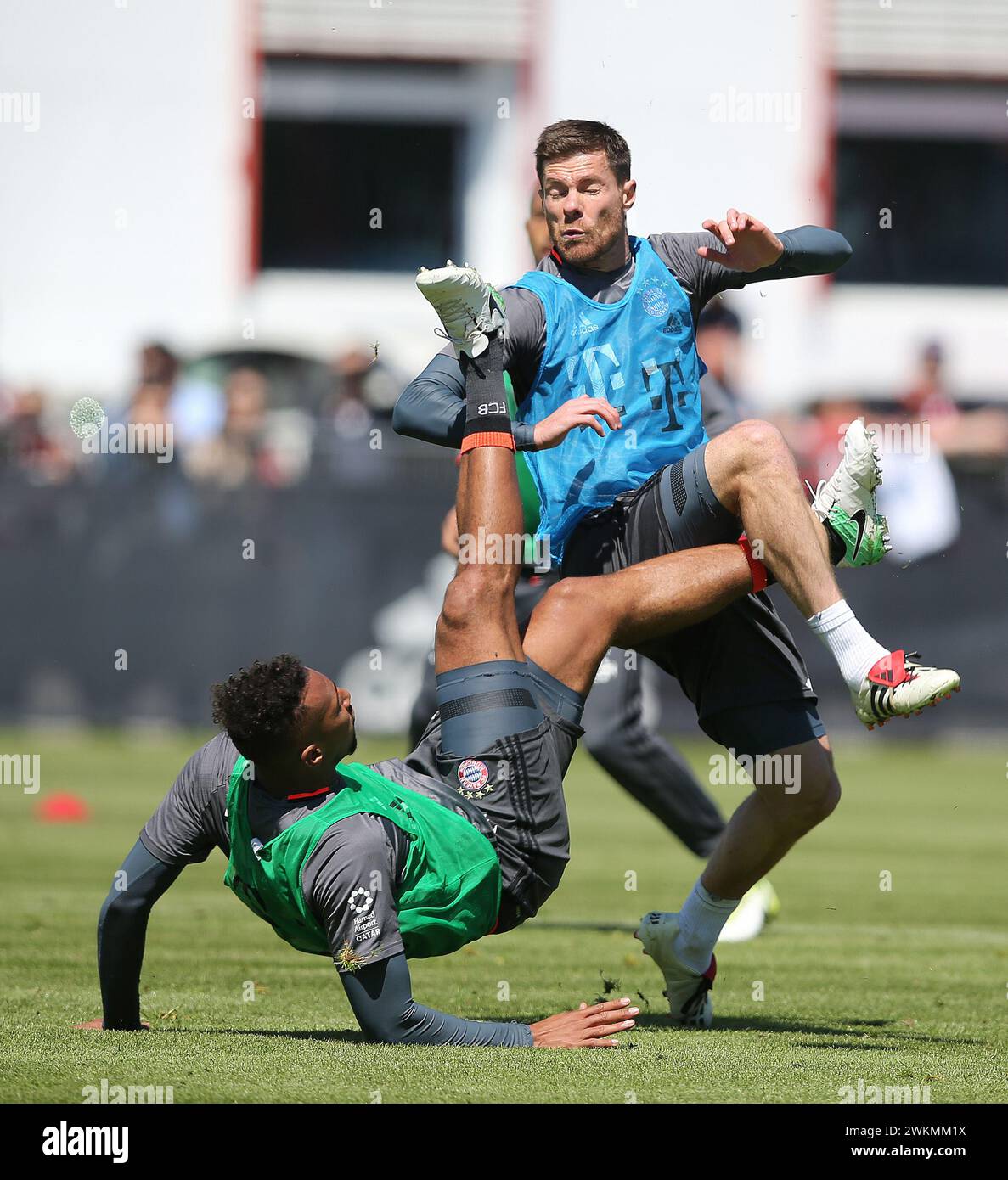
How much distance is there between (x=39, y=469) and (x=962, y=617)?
721cm

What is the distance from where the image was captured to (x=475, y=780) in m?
5.05

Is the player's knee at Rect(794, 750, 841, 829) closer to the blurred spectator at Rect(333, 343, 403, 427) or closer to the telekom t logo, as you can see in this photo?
the telekom t logo

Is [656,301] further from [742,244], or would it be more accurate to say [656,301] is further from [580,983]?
[580,983]

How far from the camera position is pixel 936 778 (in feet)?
45.4

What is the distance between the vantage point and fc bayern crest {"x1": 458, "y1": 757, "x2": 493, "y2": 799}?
503 cm

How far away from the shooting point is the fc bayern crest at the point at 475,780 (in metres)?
5.03

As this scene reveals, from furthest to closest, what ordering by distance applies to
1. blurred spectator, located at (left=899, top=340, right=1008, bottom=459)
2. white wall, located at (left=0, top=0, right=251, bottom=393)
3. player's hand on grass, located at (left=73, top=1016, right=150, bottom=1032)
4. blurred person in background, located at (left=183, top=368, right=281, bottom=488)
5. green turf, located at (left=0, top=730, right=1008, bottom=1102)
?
white wall, located at (left=0, top=0, right=251, bottom=393) → blurred spectator, located at (left=899, top=340, right=1008, bottom=459) → blurred person in background, located at (left=183, top=368, right=281, bottom=488) → player's hand on grass, located at (left=73, top=1016, right=150, bottom=1032) → green turf, located at (left=0, top=730, right=1008, bottom=1102)

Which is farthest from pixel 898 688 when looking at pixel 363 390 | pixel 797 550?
pixel 363 390

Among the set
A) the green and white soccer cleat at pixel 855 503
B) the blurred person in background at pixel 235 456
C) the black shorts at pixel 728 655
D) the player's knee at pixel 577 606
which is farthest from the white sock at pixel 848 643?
the blurred person in background at pixel 235 456

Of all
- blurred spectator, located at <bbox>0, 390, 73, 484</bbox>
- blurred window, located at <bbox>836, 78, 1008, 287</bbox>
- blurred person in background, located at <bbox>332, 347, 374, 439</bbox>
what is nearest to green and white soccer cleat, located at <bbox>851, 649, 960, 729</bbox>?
blurred person in background, located at <bbox>332, 347, 374, 439</bbox>

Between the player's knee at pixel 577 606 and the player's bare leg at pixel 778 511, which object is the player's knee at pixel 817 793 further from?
the player's knee at pixel 577 606

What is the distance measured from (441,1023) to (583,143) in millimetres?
2681

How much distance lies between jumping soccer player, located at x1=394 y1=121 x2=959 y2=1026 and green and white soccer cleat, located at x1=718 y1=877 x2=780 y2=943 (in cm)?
171
